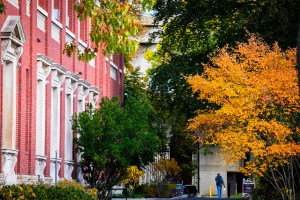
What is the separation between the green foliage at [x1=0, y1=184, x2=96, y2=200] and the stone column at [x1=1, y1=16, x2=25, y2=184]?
2508 mm

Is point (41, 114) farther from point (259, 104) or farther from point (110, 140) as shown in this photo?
point (259, 104)

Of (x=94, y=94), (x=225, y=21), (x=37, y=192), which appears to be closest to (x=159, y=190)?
(x=225, y=21)

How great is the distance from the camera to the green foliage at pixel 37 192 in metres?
22.2

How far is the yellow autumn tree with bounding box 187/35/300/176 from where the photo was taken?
36875mm

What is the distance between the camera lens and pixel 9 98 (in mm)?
30641

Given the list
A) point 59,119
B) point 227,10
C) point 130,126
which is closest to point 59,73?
point 59,119

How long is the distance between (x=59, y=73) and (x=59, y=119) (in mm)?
1899

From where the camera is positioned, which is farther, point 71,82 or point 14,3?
point 71,82

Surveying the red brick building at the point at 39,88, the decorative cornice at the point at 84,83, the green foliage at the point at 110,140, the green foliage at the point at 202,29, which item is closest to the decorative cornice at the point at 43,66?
the red brick building at the point at 39,88

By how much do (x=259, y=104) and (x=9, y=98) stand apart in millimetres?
11342

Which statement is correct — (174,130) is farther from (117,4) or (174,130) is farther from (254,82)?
(117,4)

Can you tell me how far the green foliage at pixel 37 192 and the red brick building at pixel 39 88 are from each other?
2.77 m

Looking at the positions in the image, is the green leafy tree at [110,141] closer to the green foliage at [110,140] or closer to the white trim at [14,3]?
the green foliage at [110,140]

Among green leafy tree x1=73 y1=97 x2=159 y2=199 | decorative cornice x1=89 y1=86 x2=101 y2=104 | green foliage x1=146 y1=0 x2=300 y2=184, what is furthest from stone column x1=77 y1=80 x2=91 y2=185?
green foliage x1=146 y1=0 x2=300 y2=184
